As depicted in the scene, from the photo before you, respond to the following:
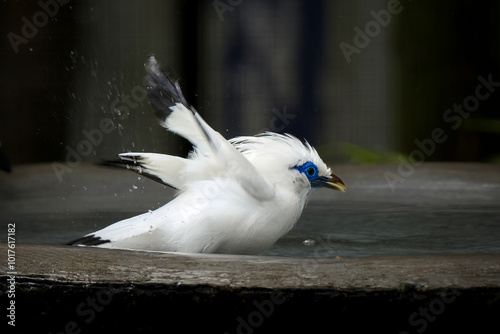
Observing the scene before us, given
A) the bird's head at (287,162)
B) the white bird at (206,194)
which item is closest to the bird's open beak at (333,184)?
the bird's head at (287,162)

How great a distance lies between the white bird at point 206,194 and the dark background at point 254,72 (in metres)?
2.90

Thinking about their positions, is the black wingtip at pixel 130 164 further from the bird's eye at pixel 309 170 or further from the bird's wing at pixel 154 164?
the bird's eye at pixel 309 170

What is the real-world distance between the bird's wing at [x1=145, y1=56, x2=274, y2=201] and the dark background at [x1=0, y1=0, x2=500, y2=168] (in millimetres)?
2975

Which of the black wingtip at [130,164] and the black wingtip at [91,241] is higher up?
the black wingtip at [130,164]

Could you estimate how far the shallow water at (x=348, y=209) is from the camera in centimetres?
254

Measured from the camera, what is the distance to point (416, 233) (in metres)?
2.72

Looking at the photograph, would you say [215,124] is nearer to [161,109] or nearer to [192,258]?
[161,109]

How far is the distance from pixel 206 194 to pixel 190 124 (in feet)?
0.63

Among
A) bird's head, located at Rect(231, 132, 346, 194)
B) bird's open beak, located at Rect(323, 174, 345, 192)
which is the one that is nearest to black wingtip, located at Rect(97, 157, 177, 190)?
bird's head, located at Rect(231, 132, 346, 194)

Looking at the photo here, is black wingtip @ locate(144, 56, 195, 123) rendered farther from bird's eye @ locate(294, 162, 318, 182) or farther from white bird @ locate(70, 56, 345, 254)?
bird's eye @ locate(294, 162, 318, 182)

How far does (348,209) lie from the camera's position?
3266 millimetres

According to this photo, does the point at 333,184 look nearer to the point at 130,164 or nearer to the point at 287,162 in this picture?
the point at 287,162

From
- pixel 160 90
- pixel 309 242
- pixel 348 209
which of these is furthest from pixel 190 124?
pixel 348 209

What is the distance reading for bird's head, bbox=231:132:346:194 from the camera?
7.55 ft
